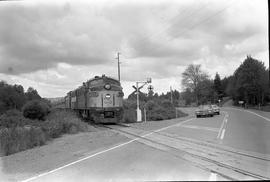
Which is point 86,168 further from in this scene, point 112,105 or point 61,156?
point 112,105

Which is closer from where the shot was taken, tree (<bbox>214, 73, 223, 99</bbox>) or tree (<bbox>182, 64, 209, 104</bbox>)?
tree (<bbox>182, 64, 209, 104</bbox>)

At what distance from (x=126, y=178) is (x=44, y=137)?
41.5 ft

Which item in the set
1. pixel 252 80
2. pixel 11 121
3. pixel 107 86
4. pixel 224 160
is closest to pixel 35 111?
pixel 11 121

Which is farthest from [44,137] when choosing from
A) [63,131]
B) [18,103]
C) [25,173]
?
[18,103]

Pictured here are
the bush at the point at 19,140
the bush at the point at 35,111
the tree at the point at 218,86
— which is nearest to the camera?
the bush at the point at 19,140

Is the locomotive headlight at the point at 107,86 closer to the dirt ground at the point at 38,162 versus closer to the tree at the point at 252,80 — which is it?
the dirt ground at the point at 38,162

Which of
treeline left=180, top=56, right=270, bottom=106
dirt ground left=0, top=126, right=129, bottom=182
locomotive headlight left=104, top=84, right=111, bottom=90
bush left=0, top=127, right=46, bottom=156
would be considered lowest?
dirt ground left=0, top=126, right=129, bottom=182

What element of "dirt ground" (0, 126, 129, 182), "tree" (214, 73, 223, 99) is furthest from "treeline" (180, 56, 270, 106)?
"dirt ground" (0, 126, 129, 182)

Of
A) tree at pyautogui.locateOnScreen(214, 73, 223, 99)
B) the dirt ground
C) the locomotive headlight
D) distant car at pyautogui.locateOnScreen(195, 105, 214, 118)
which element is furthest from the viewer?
tree at pyautogui.locateOnScreen(214, 73, 223, 99)

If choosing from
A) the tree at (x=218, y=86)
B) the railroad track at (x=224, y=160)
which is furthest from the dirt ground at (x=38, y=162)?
the tree at (x=218, y=86)

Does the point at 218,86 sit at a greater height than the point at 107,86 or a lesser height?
greater

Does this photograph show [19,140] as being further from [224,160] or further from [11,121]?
[11,121]

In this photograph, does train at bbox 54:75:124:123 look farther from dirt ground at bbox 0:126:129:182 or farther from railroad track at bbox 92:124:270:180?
railroad track at bbox 92:124:270:180

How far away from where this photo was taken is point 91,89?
101 ft
